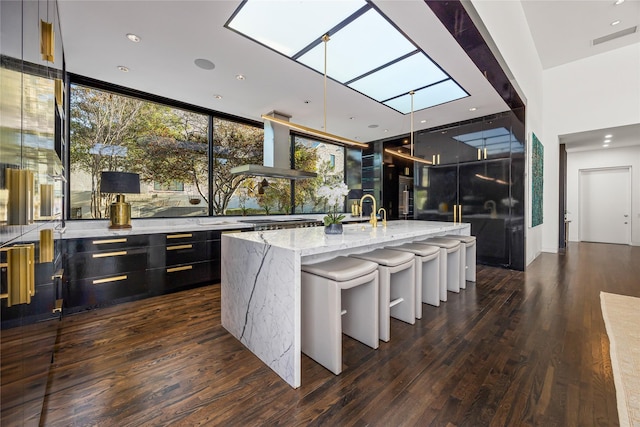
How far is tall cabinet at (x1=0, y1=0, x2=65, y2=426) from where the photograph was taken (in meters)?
0.84

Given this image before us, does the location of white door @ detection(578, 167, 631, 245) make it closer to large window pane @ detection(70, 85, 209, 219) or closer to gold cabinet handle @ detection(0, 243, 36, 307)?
large window pane @ detection(70, 85, 209, 219)

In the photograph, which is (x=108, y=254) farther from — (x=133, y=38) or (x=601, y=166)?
(x=601, y=166)

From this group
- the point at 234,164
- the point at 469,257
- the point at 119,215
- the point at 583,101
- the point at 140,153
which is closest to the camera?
the point at 119,215

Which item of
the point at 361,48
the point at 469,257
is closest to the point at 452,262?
the point at 469,257

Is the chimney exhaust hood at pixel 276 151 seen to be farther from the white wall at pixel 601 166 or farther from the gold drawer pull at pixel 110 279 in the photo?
the white wall at pixel 601 166

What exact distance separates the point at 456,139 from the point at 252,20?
4423mm

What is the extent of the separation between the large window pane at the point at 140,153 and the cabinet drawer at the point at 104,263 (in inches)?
34.0

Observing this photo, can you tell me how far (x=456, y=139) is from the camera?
5.32 m

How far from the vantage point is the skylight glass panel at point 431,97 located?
366 cm

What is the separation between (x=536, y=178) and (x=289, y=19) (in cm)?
559

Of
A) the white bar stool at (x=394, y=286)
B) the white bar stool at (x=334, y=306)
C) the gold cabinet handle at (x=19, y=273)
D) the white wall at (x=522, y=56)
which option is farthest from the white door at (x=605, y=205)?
the gold cabinet handle at (x=19, y=273)

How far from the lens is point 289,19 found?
7.65 ft

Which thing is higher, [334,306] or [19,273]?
[19,273]

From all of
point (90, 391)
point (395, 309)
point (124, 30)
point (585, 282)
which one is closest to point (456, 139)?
point (585, 282)
